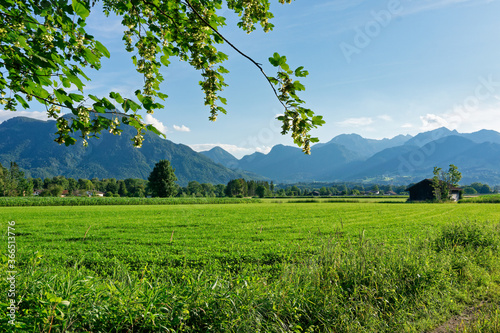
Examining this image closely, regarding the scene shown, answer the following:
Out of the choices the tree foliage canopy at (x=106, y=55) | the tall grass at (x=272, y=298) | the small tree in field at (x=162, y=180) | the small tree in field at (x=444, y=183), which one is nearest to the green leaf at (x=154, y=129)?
the tree foliage canopy at (x=106, y=55)

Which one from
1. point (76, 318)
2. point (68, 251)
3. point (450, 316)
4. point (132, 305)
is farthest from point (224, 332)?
point (68, 251)

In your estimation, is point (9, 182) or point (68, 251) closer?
point (68, 251)

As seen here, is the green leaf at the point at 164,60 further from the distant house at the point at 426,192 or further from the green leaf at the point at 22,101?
the distant house at the point at 426,192

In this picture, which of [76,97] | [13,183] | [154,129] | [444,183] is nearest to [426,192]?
[444,183]

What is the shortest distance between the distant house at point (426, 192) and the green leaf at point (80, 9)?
89.3 meters

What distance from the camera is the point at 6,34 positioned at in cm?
372

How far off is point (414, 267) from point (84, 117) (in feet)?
22.7

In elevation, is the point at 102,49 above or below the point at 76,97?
above

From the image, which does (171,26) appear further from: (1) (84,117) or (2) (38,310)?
(2) (38,310)

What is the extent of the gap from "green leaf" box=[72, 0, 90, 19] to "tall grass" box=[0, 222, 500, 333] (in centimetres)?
312

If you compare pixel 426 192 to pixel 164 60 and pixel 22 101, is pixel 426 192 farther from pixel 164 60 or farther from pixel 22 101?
pixel 22 101

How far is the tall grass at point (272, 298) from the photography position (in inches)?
136

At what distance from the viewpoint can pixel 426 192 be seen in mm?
79250

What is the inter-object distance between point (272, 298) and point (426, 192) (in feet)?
293
